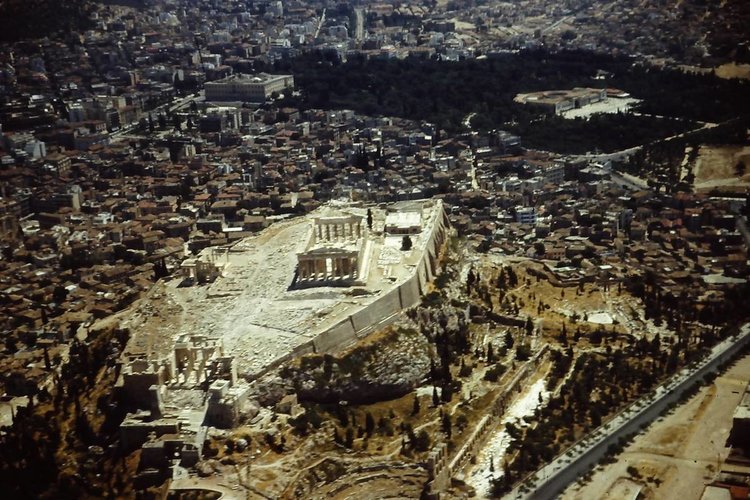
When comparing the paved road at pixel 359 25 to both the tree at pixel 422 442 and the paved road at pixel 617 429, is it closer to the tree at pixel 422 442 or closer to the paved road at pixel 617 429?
the paved road at pixel 617 429

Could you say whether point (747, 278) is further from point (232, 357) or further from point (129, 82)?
point (129, 82)

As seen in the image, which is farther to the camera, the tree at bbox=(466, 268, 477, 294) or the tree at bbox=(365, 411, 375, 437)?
the tree at bbox=(466, 268, 477, 294)

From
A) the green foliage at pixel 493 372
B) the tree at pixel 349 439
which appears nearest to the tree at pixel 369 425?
the tree at pixel 349 439

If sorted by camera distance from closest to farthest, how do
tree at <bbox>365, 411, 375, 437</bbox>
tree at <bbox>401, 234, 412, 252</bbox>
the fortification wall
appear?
tree at <bbox>365, 411, 375, 437</bbox> < the fortification wall < tree at <bbox>401, 234, 412, 252</bbox>

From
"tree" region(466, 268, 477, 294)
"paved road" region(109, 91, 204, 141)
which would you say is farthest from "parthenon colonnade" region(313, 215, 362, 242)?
"paved road" region(109, 91, 204, 141)

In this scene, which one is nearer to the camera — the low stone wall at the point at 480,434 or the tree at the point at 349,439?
the low stone wall at the point at 480,434

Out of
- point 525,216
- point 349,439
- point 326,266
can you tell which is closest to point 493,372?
point 349,439

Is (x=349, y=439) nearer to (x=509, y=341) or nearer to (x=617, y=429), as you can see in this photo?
(x=617, y=429)

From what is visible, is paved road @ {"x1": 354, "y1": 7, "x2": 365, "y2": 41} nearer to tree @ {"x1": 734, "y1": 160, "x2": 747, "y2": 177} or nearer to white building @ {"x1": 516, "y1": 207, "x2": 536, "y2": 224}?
tree @ {"x1": 734, "y1": 160, "x2": 747, "y2": 177}

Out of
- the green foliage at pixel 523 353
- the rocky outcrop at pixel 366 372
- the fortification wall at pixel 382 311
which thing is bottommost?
the green foliage at pixel 523 353

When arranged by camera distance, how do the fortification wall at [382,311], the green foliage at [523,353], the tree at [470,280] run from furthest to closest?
1. the tree at [470,280]
2. the green foliage at [523,353]
3. the fortification wall at [382,311]
